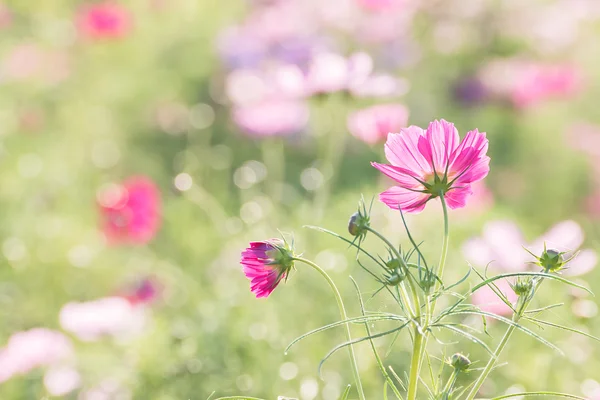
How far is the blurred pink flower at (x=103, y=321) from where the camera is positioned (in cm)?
136

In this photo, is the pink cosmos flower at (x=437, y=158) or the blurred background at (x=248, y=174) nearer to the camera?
the pink cosmos flower at (x=437, y=158)

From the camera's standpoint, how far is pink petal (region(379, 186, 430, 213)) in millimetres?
613

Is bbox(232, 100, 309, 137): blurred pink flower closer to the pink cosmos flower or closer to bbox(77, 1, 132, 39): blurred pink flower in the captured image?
the pink cosmos flower

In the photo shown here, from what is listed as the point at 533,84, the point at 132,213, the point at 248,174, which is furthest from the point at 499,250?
the point at 533,84

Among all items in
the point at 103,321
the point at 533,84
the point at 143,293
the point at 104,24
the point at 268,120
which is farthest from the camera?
the point at 533,84

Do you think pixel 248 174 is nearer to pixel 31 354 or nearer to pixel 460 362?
pixel 31 354

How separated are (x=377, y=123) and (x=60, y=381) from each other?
0.65 m

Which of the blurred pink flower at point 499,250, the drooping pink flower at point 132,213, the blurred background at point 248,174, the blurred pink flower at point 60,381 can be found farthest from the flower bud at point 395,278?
the drooping pink flower at point 132,213

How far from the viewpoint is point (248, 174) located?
1.62m

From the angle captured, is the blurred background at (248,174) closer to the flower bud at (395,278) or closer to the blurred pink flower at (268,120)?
the blurred pink flower at (268,120)

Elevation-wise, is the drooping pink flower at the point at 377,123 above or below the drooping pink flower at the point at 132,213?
below

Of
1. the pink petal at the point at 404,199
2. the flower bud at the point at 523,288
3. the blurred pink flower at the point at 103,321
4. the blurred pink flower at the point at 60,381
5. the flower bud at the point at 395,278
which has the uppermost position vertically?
the blurred pink flower at the point at 103,321

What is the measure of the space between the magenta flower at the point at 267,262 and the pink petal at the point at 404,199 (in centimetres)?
9

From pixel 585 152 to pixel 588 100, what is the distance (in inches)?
23.6
